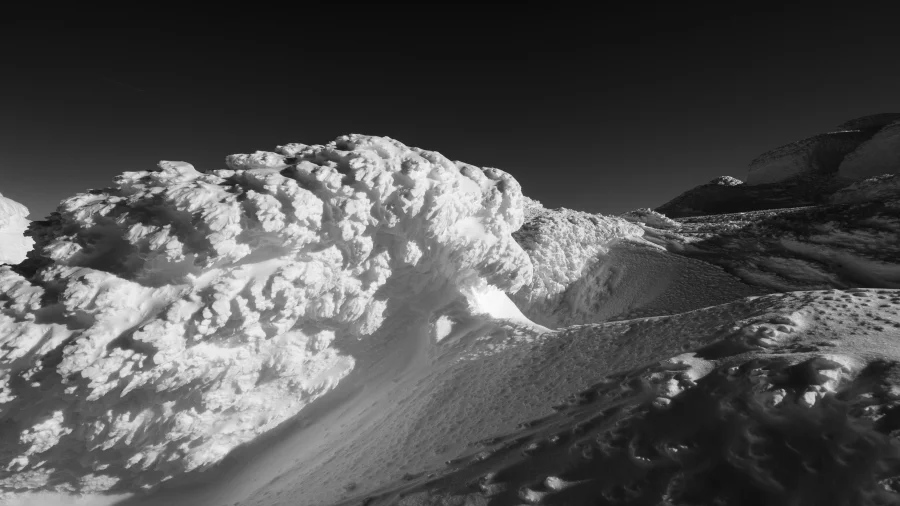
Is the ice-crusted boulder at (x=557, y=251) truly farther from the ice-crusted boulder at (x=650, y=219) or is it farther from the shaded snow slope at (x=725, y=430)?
the shaded snow slope at (x=725, y=430)

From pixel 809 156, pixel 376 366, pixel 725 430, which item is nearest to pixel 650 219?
pixel 376 366

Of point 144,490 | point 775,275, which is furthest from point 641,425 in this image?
point 775,275

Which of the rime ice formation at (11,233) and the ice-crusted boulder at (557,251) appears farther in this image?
the rime ice formation at (11,233)

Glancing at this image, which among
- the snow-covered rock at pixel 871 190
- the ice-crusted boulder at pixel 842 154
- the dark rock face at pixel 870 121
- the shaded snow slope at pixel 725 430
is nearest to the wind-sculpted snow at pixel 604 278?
the shaded snow slope at pixel 725 430

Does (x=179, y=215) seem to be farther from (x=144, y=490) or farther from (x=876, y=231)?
(x=876, y=231)

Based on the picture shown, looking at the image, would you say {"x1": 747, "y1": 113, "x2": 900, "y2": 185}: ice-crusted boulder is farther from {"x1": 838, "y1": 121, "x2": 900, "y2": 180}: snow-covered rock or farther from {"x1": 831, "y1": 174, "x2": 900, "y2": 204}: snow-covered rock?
{"x1": 831, "y1": 174, "x2": 900, "y2": 204}: snow-covered rock
